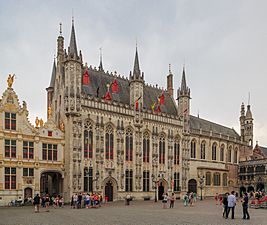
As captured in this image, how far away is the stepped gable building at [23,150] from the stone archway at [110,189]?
6.92 m

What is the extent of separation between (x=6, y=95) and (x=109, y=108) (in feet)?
50.0

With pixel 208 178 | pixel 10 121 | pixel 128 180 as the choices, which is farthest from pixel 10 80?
pixel 208 178

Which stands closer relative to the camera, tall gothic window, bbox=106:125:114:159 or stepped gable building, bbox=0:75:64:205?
stepped gable building, bbox=0:75:64:205

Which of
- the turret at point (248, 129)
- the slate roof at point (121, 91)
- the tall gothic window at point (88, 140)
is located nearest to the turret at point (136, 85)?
the slate roof at point (121, 91)

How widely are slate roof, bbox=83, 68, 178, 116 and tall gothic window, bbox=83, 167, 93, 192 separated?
36.4 feet

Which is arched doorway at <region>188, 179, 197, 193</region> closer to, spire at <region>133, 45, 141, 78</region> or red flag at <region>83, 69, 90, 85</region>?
spire at <region>133, 45, 141, 78</region>

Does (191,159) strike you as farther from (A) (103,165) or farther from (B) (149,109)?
A: (A) (103,165)

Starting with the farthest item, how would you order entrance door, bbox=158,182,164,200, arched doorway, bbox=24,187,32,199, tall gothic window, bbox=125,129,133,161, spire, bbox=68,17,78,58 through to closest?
entrance door, bbox=158,182,164,200, tall gothic window, bbox=125,129,133,161, spire, bbox=68,17,78,58, arched doorway, bbox=24,187,32,199

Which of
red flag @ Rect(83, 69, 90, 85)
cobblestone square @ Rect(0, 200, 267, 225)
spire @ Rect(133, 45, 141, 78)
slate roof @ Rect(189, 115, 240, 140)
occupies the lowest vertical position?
cobblestone square @ Rect(0, 200, 267, 225)

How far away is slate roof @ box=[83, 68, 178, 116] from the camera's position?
53.4 meters

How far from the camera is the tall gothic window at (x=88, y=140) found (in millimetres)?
48688

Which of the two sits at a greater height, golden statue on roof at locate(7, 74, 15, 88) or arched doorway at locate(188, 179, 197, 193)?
golden statue on roof at locate(7, 74, 15, 88)

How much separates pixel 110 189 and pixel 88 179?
477cm

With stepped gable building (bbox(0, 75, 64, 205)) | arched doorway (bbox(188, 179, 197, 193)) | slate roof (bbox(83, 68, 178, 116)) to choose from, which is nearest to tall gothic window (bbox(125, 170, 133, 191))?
stepped gable building (bbox(0, 75, 64, 205))
